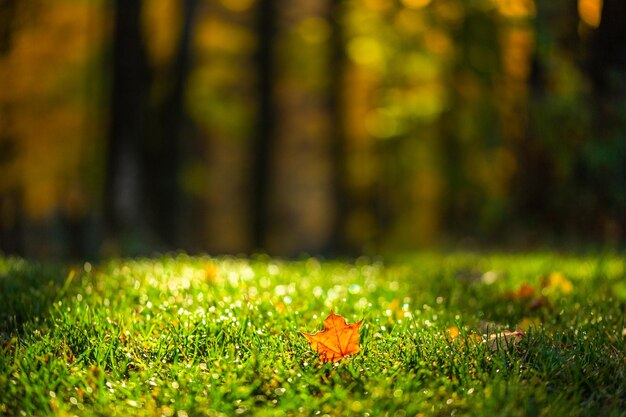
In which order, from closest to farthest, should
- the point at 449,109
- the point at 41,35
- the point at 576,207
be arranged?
the point at 576,207 < the point at 41,35 < the point at 449,109

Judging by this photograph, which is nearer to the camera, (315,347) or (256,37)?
(315,347)

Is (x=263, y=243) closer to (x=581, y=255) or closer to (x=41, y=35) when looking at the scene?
(x=41, y=35)

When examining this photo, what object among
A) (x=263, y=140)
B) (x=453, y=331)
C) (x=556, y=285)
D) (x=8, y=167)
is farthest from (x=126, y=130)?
(x=453, y=331)

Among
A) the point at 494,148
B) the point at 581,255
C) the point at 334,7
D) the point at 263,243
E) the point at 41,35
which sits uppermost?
the point at 334,7

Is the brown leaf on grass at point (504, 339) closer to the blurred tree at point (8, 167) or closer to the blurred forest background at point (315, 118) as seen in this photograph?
the blurred forest background at point (315, 118)

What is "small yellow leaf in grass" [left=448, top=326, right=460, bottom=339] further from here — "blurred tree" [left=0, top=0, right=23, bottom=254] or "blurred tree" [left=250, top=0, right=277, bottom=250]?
"blurred tree" [left=250, top=0, right=277, bottom=250]

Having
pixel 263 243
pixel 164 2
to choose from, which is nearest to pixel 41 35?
pixel 164 2

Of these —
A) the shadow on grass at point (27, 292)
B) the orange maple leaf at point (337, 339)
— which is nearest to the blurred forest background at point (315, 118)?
the shadow on grass at point (27, 292)

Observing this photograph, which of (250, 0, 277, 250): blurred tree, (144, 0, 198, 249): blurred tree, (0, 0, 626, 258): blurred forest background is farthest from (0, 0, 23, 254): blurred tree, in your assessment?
(250, 0, 277, 250): blurred tree
